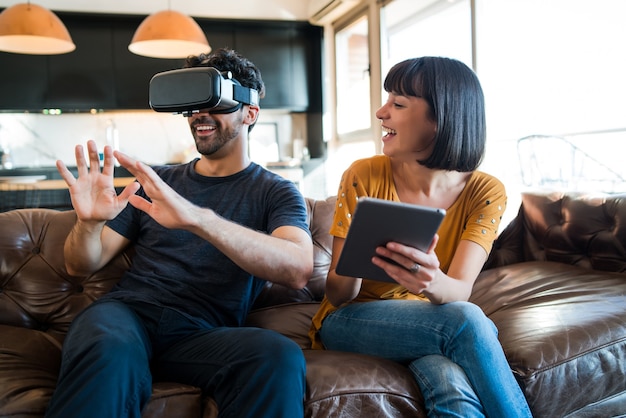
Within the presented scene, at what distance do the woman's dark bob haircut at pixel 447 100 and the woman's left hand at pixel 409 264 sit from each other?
325 mm

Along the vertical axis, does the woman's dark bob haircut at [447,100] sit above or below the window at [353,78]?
below

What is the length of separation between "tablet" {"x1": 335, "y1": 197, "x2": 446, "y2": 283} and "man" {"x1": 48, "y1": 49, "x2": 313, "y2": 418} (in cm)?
23

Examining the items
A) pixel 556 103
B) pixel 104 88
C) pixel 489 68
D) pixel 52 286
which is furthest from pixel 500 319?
pixel 104 88

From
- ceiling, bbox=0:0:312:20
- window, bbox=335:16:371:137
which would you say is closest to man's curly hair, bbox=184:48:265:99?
window, bbox=335:16:371:137

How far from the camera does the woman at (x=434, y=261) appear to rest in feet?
3.68

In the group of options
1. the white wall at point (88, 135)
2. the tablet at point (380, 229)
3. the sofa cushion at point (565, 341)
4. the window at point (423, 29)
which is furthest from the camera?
the white wall at point (88, 135)

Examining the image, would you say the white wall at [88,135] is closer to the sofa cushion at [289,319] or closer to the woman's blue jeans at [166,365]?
the sofa cushion at [289,319]

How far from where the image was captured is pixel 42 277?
1621 mm

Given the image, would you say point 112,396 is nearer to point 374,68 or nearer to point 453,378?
point 453,378

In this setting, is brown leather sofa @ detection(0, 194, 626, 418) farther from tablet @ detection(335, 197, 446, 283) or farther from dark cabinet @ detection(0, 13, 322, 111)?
dark cabinet @ detection(0, 13, 322, 111)

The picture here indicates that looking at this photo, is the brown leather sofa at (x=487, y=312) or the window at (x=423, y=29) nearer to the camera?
the brown leather sofa at (x=487, y=312)

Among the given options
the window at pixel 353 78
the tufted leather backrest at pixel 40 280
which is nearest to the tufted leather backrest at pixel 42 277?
the tufted leather backrest at pixel 40 280

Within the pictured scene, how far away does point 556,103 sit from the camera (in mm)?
4316

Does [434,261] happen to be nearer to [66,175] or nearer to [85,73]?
[66,175]
